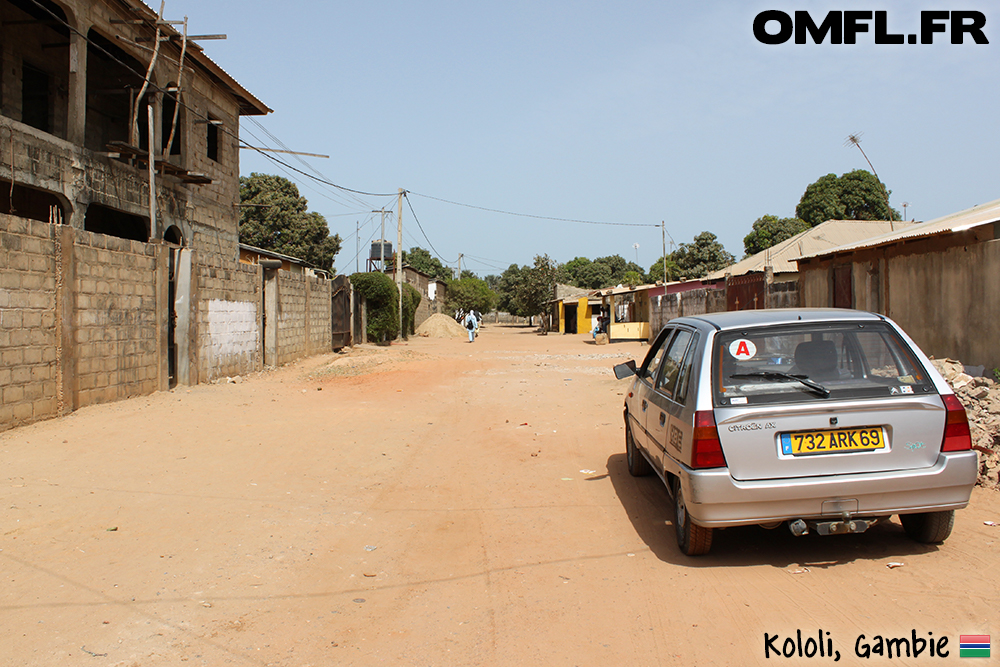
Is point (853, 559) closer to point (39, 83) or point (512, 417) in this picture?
point (512, 417)

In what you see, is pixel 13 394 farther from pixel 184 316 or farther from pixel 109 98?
pixel 109 98

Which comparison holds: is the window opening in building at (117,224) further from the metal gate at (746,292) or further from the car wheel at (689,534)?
the car wheel at (689,534)

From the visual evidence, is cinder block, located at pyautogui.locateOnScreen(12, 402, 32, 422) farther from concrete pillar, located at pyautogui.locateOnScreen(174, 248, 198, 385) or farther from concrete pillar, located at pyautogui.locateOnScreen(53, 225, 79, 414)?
concrete pillar, located at pyautogui.locateOnScreen(174, 248, 198, 385)

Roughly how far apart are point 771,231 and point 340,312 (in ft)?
126

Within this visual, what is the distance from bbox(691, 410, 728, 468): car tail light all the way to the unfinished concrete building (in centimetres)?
817

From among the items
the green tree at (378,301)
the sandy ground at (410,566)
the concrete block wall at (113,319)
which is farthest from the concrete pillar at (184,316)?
the green tree at (378,301)

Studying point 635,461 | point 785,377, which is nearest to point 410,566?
point 785,377

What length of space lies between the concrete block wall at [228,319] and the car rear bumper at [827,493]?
1210cm

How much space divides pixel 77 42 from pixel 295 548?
47.6 feet

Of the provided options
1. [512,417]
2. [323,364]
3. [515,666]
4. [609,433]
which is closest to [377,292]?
[323,364]

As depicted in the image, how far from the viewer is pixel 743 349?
4.54 m

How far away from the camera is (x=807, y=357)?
455 centimetres

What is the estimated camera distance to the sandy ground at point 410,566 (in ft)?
11.3

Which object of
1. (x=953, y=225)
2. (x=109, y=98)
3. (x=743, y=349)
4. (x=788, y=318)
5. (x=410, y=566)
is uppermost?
(x=109, y=98)
